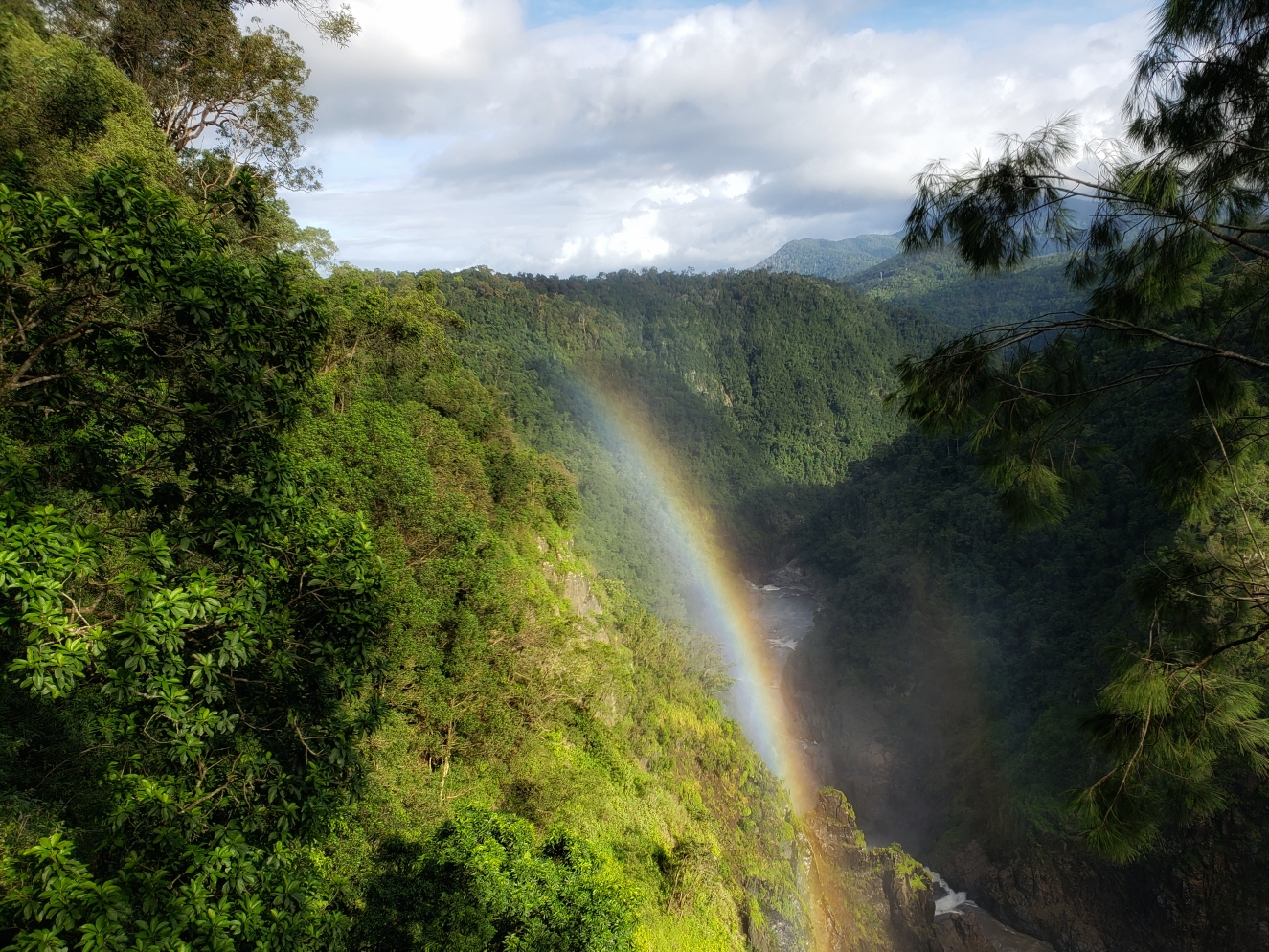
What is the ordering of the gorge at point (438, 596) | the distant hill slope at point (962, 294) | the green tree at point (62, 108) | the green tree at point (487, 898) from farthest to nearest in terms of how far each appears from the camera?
the distant hill slope at point (962, 294), the green tree at point (62, 108), the green tree at point (487, 898), the gorge at point (438, 596)

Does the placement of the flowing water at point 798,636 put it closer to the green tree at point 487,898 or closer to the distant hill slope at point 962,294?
the green tree at point 487,898

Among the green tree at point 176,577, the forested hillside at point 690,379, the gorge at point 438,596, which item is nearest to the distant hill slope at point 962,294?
the forested hillside at point 690,379

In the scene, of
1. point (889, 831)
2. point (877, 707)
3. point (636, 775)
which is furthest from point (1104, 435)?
point (636, 775)

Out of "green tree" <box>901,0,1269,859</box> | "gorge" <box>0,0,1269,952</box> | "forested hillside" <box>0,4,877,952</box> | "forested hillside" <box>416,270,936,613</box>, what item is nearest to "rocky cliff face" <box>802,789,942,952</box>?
"gorge" <box>0,0,1269,952</box>

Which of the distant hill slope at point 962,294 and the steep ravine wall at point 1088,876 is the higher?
the distant hill slope at point 962,294

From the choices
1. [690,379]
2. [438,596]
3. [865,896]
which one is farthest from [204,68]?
[690,379]

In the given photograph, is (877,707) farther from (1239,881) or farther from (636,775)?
(636,775)

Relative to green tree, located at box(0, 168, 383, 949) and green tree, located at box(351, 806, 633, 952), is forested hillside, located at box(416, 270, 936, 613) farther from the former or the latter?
green tree, located at box(0, 168, 383, 949)
